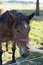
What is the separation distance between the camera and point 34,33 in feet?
33.9

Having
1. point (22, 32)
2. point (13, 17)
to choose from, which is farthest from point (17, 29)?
point (13, 17)

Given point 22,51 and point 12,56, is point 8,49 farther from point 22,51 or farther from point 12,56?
point 22,51

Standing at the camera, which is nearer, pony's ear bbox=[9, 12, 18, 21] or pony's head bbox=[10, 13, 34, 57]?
pony's head bbox=[10, 13, 34, 57]

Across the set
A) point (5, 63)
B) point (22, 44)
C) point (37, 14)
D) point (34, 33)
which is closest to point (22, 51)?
point (22, 44)

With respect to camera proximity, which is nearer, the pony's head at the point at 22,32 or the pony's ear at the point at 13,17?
the pony's head at the point at 22,32

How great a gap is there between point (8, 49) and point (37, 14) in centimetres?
1026

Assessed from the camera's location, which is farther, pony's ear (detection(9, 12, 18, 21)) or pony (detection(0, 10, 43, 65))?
pony's ear (detection(9, 12, 18, 21))

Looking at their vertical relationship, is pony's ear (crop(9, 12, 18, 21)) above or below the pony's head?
above

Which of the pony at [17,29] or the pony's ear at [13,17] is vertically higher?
the pony's ear at [13,17]

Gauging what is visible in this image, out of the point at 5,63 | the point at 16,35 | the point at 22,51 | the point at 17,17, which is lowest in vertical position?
the point at 5,63

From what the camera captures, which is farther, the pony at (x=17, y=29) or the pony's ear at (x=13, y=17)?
the pony's ear at (x=13, y=17)

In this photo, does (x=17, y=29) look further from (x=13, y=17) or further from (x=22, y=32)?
(x=13, y=17)

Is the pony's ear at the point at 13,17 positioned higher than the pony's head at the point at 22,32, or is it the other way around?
the pony's ear at the point at 13,17

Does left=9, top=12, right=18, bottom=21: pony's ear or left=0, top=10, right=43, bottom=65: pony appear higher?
left=9, top=12, right=18, bottom=21: pony's ear
